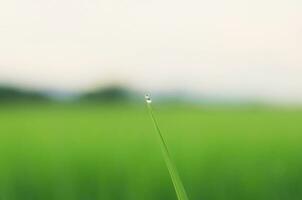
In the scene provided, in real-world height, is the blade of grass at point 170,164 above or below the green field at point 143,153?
below

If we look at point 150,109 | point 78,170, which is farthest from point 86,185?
point 150,109

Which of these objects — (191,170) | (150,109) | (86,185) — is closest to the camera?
(150,109)

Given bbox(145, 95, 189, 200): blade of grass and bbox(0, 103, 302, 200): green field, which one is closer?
bbox(145, 95, 189, 200): blade of grass

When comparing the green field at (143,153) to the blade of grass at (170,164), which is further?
the green field at (143,153)

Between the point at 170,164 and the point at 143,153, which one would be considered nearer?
the point at 170,164

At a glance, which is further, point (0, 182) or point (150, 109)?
point (0, 182)

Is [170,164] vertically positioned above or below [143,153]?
below

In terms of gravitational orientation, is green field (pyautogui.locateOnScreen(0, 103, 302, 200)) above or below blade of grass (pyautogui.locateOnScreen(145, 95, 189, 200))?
above

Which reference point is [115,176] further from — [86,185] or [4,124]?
[4,124]
